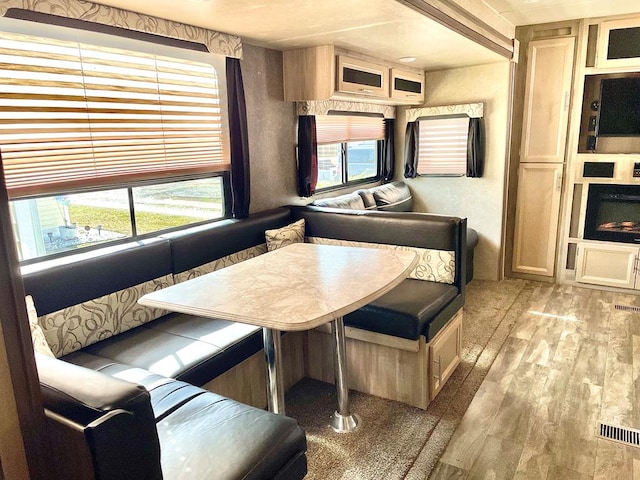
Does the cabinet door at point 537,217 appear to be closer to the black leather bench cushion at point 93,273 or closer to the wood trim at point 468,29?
the wood trim at point 468,29

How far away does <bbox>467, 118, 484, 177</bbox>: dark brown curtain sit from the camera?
4384 millimetres

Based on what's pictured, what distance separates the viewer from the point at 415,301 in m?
2.55

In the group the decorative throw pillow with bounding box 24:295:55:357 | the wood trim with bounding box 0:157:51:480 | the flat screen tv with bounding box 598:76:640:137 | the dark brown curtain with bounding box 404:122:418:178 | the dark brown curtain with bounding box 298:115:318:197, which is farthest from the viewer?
the dark brown curtain with bounding box 404:122:418:178

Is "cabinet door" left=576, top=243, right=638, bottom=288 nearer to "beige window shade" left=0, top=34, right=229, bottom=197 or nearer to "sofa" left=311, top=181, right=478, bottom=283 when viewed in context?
"sofa" left=311, top=181, right=478, bottom=283

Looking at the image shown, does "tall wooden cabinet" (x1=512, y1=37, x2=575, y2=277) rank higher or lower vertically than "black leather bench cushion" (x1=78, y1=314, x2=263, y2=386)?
higher

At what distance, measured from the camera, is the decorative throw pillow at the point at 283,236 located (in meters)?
3.12

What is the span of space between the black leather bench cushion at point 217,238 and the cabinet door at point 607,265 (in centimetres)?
291

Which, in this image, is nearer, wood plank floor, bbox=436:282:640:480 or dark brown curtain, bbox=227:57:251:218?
wood plank floor, bbox=436:282:640:480

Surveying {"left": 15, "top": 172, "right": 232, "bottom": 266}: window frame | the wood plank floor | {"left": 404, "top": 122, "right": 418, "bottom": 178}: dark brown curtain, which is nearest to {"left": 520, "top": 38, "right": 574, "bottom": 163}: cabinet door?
{"left": 404, "top": 122, "right": 418, "bottom": 178}: dark brown curtain

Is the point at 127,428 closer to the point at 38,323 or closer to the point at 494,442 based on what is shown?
the point at 38,323

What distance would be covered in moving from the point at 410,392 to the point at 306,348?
26.9 inches

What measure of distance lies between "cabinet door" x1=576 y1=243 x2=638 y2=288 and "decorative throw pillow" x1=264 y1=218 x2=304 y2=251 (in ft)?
9.17

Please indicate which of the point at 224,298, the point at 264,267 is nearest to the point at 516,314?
the point at 264,267

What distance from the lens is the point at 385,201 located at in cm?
440
